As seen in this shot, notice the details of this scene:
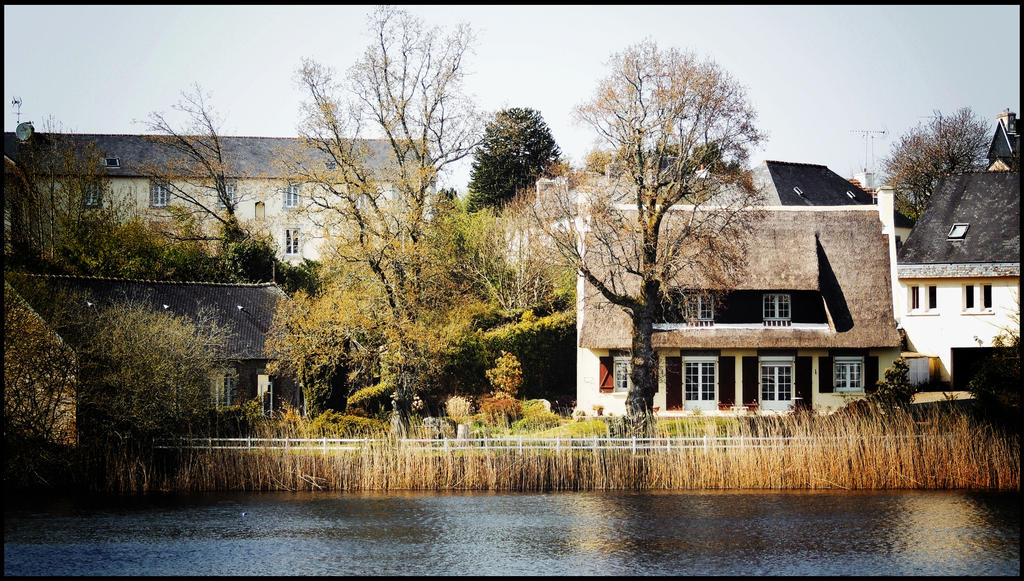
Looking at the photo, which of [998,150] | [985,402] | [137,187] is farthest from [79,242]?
[998,150]

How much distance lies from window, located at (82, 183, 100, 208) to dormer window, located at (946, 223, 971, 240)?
30.1m

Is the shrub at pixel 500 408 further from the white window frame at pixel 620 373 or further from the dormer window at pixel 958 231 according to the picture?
the dormer window at pixel 958 231

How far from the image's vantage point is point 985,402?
20703mm

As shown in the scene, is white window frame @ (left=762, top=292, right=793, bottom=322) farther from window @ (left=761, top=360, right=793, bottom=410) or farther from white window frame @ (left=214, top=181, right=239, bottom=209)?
white window frame @ (left=214, top=181, right=239, bottom=209)

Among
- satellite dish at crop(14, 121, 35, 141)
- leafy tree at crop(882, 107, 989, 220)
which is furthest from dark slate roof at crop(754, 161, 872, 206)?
satellite dish at crop(14, 121, 35, 141)

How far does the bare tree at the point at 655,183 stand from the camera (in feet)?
76.0

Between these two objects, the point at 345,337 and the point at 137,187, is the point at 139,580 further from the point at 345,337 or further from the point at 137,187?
the point at 137,187

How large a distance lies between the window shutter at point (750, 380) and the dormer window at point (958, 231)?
7.78 meters

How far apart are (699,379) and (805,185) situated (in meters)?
14.3

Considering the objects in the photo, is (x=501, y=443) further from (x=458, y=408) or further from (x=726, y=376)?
(x=726, y=376)

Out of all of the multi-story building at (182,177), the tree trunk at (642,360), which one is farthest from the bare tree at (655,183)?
the multi-story building at (182,177)

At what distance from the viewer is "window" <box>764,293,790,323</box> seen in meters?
29.6

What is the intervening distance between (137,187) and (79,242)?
10955 mm

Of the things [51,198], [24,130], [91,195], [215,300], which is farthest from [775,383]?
[24,130]
